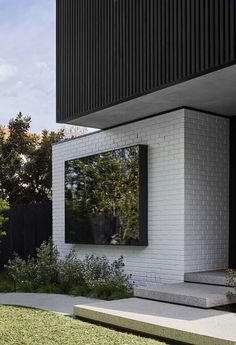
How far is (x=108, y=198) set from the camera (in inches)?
405

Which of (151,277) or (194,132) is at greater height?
(194,132)

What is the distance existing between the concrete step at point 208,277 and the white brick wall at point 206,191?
0.51ft

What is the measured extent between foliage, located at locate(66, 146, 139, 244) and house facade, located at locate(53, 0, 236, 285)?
0.29 meters

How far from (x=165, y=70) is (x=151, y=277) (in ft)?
12.2

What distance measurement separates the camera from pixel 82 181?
36.4 ft

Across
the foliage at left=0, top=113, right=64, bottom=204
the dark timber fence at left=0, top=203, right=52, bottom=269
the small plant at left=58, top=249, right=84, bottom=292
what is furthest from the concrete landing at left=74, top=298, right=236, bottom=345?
the foliage at left=0, top=113, right=64, bottom=204

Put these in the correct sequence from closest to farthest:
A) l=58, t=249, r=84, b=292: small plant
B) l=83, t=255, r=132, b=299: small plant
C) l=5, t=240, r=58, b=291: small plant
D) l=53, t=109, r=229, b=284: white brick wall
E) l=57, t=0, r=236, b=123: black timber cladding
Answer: l=57, t=0, r=236, b=123: black timber cladding
l=53, t=109, r=229, b=284: white brick wall
l=83, t=255, r=132, b=299: small plant
l=58, t=249, r=84, b=292: small plant
l=5, t=240, r=58, b=291: small plant

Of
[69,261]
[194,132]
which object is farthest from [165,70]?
[69,261]

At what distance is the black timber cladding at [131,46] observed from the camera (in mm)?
6984

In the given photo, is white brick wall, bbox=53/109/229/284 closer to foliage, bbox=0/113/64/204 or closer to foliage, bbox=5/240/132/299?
foliage, bbox=5/240/132/299

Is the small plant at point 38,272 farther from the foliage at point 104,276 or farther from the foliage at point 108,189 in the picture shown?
the foliage at point 104,276

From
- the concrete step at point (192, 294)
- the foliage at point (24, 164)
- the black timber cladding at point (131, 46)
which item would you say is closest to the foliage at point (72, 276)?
the concrete step at point (192, 294)

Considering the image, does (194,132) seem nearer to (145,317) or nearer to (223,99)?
(223,99)

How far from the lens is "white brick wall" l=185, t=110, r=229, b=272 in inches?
352
